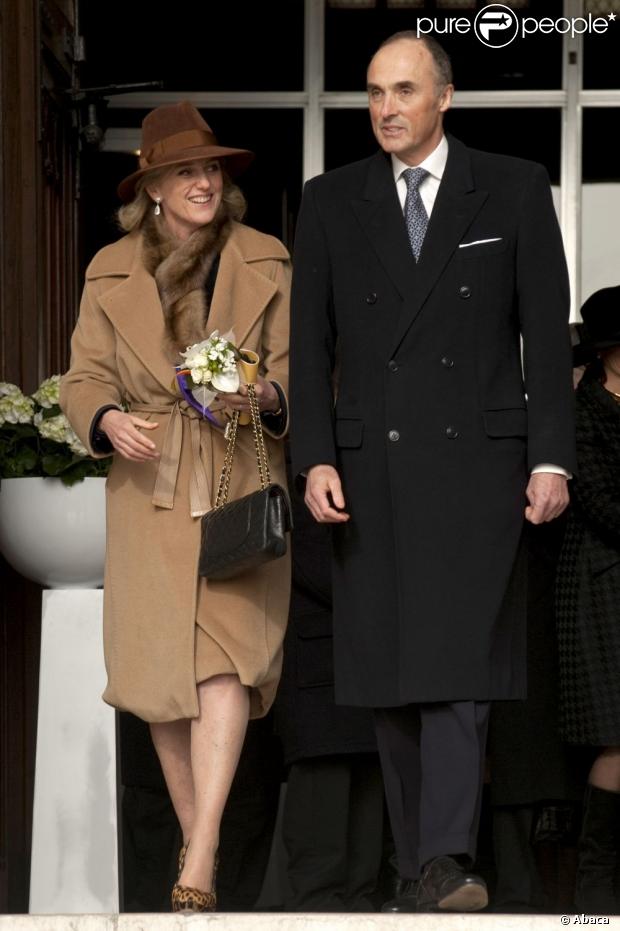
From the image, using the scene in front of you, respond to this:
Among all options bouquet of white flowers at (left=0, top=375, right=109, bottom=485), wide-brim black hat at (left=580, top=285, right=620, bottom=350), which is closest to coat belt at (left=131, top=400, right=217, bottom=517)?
bouquet of white flowers at (left=0, top=375, right=109, bottom=485)

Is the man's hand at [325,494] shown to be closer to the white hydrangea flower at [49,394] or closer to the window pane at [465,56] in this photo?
the white hydrangea flower at [49,394]

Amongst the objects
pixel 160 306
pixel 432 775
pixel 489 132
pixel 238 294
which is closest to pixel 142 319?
pixel 160 306

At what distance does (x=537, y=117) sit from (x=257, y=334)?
15.6 ft

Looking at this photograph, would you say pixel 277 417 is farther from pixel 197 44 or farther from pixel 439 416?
pixel 197 44

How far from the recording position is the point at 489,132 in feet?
28.2

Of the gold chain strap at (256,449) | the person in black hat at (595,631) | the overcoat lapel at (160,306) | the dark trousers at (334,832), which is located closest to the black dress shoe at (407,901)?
the dark trousers at (334,832)

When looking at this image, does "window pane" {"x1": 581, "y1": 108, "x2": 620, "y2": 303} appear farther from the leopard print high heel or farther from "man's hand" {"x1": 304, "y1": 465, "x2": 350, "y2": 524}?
the leopard print high heel

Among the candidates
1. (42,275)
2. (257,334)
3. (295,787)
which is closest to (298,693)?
(295,787)

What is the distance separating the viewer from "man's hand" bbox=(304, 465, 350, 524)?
3830mm

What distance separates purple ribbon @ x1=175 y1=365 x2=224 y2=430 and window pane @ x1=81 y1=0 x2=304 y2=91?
4.36 meters

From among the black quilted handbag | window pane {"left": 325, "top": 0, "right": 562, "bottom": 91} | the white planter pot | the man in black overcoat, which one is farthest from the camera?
window pane {"left": 325, "top": 0, "right": 562, "bottom": 91}

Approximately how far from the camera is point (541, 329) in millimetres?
3797

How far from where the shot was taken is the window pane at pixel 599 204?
8562 mm

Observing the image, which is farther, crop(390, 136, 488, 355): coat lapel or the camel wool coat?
the camel wool coat
